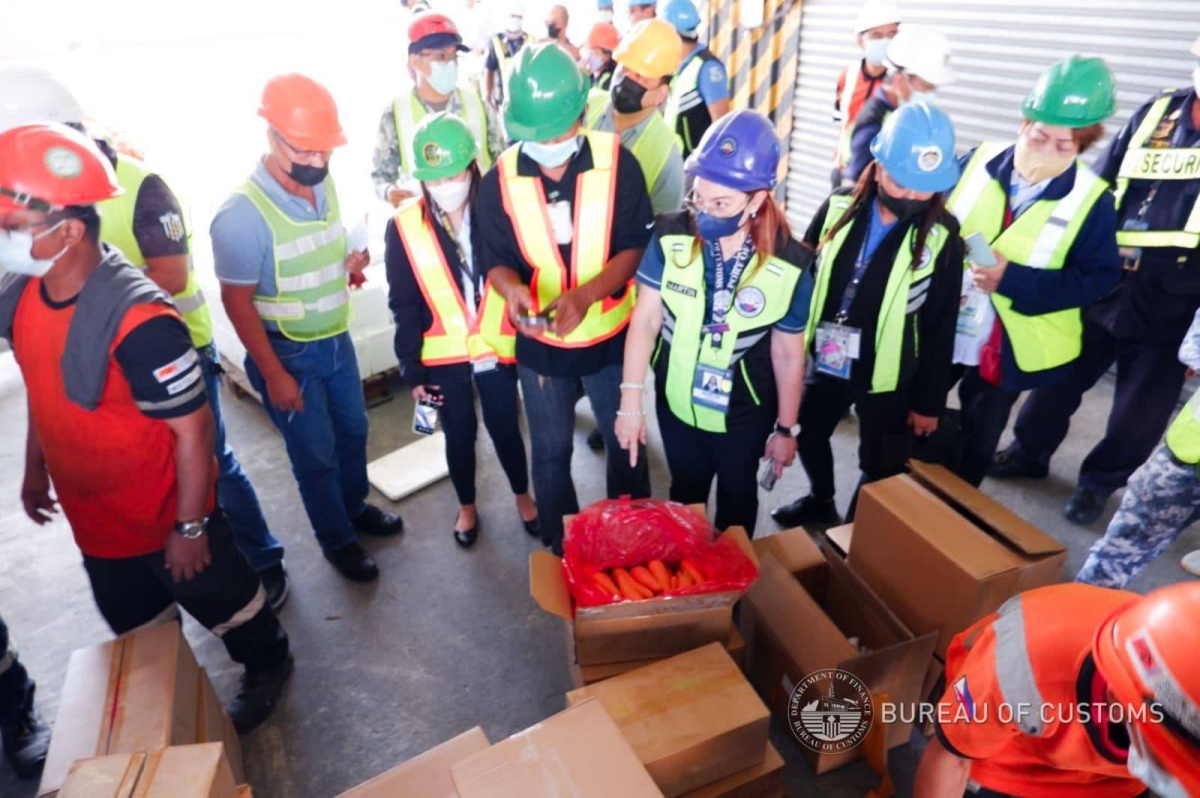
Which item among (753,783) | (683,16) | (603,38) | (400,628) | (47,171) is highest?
(683,16)

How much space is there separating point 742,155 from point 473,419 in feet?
5.16

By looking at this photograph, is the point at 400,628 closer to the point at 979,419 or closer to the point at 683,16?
the point at 979,419

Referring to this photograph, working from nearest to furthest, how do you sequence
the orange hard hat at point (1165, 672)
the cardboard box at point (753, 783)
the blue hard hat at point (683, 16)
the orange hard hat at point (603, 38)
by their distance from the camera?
the orange hard hat at point (1165, 672)
the cardboard box at point (753, 783)
the blue hard hat at point (683, 16)
the orange hard hat at point (603, 38)

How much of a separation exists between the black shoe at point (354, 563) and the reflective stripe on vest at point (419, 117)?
1821 mm

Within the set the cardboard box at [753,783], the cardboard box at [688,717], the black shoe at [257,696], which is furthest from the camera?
the black shoe at [257,696]

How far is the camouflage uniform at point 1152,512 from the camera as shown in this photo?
2127 mm

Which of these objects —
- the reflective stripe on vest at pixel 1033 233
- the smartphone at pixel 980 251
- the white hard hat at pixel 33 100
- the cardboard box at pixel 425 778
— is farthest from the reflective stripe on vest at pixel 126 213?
the reflective stripe on vest at pixel 1033 233

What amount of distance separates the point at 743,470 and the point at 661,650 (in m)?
0.68

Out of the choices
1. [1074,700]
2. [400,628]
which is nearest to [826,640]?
[1074,700]

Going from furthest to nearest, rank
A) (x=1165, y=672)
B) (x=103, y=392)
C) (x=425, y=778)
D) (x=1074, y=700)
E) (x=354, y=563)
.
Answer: (x=354, y=563) < (x=103, y=392) < (x=425, y=778) < (x=1074, y=700) < (x=1165, y=672)

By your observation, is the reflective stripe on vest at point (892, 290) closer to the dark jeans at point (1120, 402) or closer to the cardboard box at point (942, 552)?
the cardboard box at point (942, 552)

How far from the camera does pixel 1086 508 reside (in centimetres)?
329

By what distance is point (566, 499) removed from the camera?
9.64 feet

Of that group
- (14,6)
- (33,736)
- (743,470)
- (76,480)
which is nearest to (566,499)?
(743,470)
